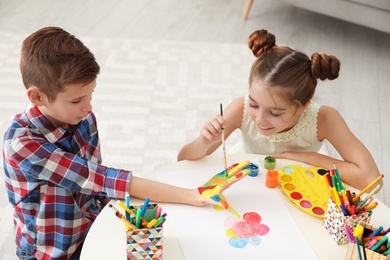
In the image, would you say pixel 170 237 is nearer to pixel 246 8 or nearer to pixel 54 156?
pixel 54 156

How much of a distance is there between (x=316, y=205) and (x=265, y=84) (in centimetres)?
35

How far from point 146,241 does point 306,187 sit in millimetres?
465

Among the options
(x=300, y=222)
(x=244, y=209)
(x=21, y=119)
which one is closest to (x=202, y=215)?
(x=244, y=209)

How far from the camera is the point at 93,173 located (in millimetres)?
1150

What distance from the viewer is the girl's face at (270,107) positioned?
4.36ft

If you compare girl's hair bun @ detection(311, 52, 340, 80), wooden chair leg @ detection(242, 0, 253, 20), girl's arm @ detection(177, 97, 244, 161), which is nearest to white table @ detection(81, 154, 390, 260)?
girl's arm @ detection(177, 97, 244, 161)

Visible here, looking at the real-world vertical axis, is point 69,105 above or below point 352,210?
above

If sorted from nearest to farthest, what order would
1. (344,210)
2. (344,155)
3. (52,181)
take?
(344,210), (52,181), (344,155)

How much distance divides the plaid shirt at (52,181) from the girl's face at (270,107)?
0.41 m

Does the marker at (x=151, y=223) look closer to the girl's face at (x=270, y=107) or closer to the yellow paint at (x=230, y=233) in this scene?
the yellow paint at (x=230, y=233)

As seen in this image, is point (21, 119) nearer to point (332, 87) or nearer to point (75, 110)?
point (75, 110)

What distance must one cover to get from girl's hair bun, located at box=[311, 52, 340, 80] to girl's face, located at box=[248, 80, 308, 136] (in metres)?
0.10

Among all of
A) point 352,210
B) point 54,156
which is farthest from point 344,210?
point 54,156

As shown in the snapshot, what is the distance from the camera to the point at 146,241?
0.97 m
